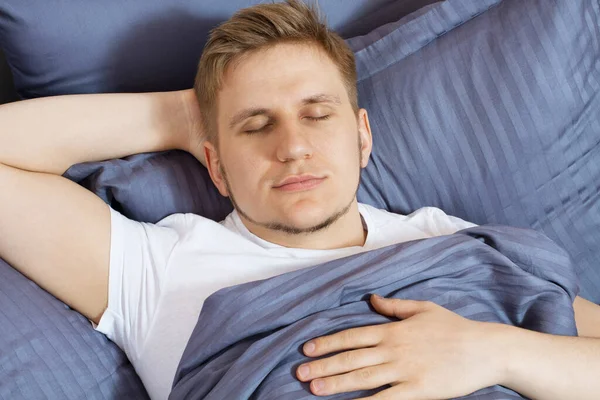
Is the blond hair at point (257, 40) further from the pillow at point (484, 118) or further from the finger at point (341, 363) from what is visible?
the finger at point (341, 363)

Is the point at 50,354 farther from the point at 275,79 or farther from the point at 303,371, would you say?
the point at 275,79

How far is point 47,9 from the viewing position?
1.30 m

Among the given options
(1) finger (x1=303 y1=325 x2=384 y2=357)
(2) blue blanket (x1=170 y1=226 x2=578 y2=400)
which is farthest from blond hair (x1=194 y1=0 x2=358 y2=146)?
(1) finger (x1=303 y1=325 x2=384 y2=357)

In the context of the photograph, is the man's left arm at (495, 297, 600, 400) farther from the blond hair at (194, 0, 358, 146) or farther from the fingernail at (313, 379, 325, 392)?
the blond hair at (194, 0, 358, 146)

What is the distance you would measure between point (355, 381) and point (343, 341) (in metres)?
0.06

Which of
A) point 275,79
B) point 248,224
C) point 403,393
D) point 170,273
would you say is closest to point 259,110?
point 275,79

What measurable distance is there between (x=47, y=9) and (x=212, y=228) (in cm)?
51

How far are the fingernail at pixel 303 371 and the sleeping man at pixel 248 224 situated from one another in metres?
0.03

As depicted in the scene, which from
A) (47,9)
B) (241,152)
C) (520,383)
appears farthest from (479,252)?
(47,9)

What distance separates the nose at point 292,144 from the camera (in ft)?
3.82

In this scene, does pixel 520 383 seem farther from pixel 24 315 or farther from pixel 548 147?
pixel 24 315

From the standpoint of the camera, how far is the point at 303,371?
3.32 feet

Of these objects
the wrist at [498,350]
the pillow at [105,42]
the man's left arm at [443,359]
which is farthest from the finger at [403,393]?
the pillow at [105,42]

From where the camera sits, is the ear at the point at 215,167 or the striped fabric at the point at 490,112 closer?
the ear at the point at 215,167
